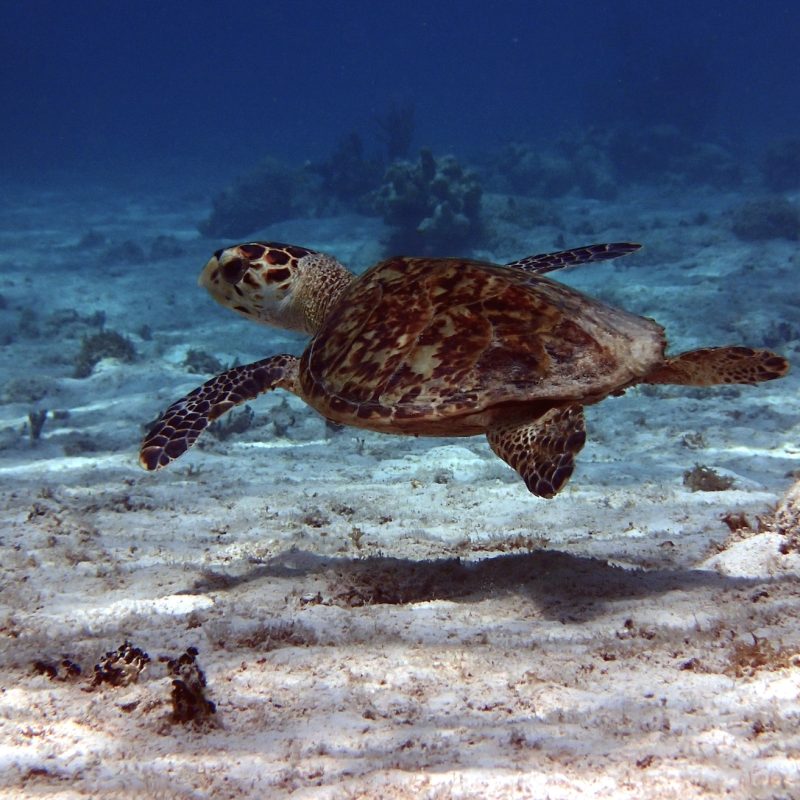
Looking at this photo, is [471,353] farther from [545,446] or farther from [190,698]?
[190,698]

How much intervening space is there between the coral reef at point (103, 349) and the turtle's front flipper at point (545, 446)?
369 inches

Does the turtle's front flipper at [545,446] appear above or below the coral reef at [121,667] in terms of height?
above

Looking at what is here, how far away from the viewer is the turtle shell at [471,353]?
330cm

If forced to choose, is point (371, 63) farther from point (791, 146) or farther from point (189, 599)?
point (189, 599)

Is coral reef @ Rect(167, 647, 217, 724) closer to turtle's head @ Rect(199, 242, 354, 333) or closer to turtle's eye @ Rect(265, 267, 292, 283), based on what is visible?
turtle's head @ Rect(199, 242, 354, 333)

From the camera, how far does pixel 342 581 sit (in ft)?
11.5

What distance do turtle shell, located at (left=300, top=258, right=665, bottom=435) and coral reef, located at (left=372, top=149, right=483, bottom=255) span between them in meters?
13.3

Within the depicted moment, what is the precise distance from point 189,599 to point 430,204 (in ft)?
51.8

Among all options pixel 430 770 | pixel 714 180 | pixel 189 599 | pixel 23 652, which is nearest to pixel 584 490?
pixel 189 599

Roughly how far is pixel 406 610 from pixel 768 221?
1860cm

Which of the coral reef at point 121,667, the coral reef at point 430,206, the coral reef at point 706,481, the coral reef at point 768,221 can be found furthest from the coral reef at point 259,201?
the coral reef at point 121,667

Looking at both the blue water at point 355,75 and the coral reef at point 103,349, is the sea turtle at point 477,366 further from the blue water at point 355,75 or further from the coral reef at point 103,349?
the blue water at point 355,75

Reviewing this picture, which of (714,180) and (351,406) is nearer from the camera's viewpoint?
(351,406)

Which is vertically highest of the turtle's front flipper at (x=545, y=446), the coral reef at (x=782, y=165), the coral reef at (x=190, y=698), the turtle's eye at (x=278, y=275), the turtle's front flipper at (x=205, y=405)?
the turtle's eye at (x=278, y=275)
